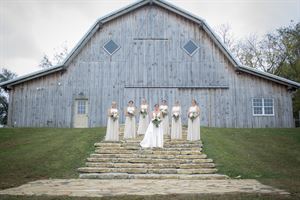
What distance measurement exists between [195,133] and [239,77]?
758 cm

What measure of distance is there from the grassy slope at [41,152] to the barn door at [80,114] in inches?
111

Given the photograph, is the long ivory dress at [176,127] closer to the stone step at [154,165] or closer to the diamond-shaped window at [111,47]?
the stone step at [154,165]

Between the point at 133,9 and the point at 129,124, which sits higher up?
the point at 133,9

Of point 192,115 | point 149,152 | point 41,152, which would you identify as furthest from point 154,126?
point 41,152

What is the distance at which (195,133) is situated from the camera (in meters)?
13.6

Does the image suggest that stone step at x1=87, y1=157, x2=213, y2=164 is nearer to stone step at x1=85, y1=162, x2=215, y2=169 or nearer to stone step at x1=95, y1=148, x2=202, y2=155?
stone step at x1=85, y1=162, x2=215, y2=169

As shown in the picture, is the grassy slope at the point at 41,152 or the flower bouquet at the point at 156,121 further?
the flower bouquet at the point at 156,121

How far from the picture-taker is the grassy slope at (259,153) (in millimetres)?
9617

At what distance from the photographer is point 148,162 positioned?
10922 mm

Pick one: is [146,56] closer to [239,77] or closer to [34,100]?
[239,77]

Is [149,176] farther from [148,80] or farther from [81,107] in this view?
[81,107]

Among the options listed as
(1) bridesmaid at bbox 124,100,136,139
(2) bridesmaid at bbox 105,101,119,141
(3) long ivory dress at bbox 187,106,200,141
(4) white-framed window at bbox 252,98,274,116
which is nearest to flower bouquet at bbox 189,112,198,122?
(3) long ivory dress at bbox 187,106,200,141

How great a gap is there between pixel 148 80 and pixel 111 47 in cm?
323

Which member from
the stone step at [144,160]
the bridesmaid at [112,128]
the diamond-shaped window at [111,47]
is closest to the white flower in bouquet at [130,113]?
the bridesmaid at [112,128]
